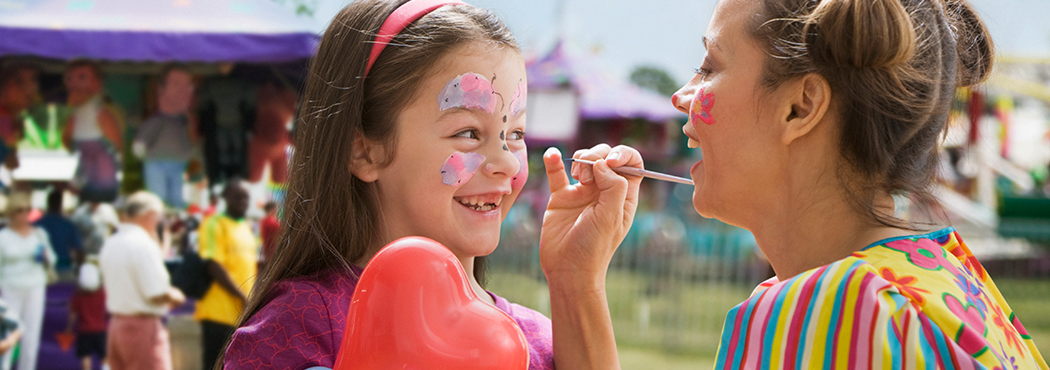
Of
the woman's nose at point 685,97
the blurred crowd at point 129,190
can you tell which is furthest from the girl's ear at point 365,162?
the blurred crowd at point 129,190

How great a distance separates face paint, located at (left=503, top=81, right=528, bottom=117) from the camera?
5.24ft

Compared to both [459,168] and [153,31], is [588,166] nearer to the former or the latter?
[459,168]

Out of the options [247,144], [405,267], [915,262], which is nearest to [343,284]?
[405,267]

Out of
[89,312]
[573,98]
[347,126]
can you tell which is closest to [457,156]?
[347,126]

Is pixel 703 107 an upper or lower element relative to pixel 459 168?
upper

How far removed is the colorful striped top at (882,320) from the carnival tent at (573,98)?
849 cm

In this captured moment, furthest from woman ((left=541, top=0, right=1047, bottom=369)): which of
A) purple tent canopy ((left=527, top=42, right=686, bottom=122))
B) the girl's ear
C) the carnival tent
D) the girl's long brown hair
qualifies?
purple tent canopy ((left=527, top=42, right=686, bottom=122))

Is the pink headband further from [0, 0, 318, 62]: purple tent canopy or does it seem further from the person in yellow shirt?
the person in yellow shirt

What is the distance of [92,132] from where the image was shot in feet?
14.5

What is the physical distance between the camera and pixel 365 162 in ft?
5.14

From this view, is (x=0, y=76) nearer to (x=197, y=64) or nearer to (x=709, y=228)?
(x=197, y=64)

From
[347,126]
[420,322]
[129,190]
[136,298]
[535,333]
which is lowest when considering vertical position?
[136,298]

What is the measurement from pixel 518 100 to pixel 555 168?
0.66 feet

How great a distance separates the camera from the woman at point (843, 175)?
1044mm
